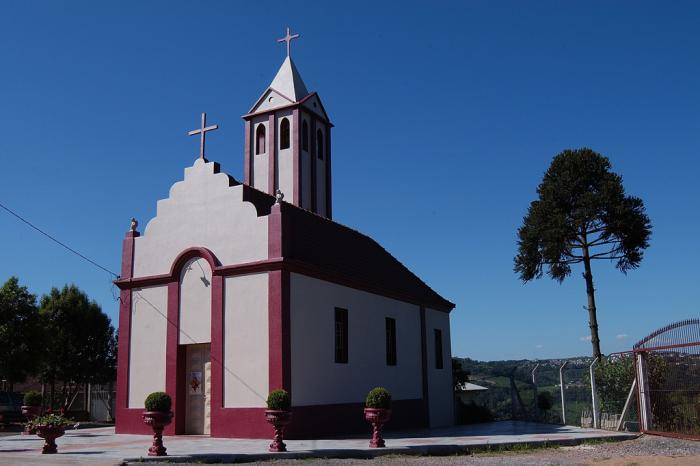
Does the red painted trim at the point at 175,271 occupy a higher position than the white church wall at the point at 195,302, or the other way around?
the red painted trim at the point at 175,271

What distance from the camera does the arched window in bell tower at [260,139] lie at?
27281mm

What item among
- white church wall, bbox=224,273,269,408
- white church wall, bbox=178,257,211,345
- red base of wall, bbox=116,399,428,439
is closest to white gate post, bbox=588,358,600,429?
red base of wall, bbox=116,399,428,439

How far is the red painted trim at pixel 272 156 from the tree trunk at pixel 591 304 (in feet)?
43.5

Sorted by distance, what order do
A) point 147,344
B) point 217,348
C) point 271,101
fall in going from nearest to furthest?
point 217,348 → point 147,344 → point 271,101

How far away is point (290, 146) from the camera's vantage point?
86.9 ft

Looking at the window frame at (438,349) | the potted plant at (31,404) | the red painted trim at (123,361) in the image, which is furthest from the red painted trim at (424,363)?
the potted plant at (31,404)

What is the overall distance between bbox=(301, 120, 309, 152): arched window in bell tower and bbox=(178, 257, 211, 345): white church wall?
27.9 ft

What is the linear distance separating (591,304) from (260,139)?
15159 millimetres

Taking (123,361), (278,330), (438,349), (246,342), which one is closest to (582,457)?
(278,330)

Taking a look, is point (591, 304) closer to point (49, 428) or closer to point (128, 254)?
point (128, 254)

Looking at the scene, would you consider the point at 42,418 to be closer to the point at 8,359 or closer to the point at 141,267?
the point at 141,267

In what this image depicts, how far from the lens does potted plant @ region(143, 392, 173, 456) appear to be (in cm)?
1409

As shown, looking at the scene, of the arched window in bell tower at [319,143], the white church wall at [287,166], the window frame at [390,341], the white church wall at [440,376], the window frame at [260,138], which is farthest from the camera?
Answer: the arched window in bell tower at [319,143]

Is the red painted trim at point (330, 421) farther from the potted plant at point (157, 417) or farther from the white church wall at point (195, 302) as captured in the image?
the potted plant at point (157, 417)
